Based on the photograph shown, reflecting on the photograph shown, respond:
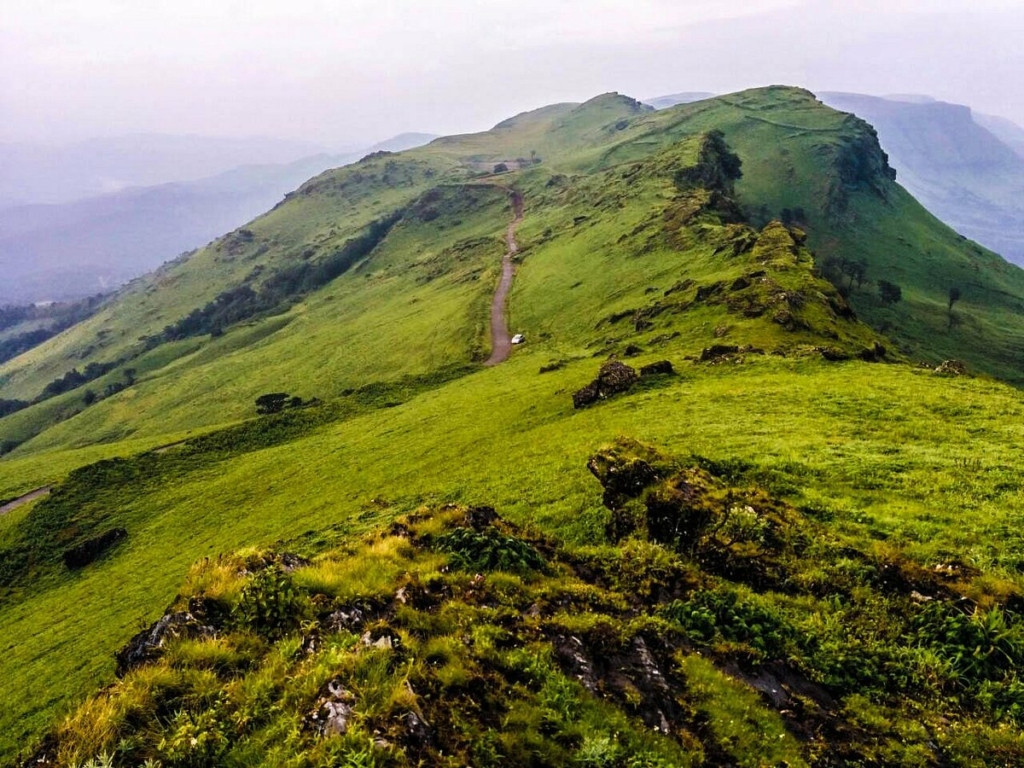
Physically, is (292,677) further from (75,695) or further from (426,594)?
(75,695)

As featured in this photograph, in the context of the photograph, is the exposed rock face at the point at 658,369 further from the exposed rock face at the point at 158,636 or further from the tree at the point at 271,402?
the tree at the point at 271,402

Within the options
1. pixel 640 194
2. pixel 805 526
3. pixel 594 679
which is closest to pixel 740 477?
pixel 805 526

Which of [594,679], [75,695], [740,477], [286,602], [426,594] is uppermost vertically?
[286,602]

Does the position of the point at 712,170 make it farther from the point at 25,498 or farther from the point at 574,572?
the point at 574,572

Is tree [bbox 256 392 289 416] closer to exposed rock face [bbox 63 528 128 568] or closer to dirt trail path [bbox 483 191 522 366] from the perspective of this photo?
dirt trail path [bbox 483 191 522 366]

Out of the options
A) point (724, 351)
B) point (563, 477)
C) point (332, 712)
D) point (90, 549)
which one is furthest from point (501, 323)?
point (332, 712)
